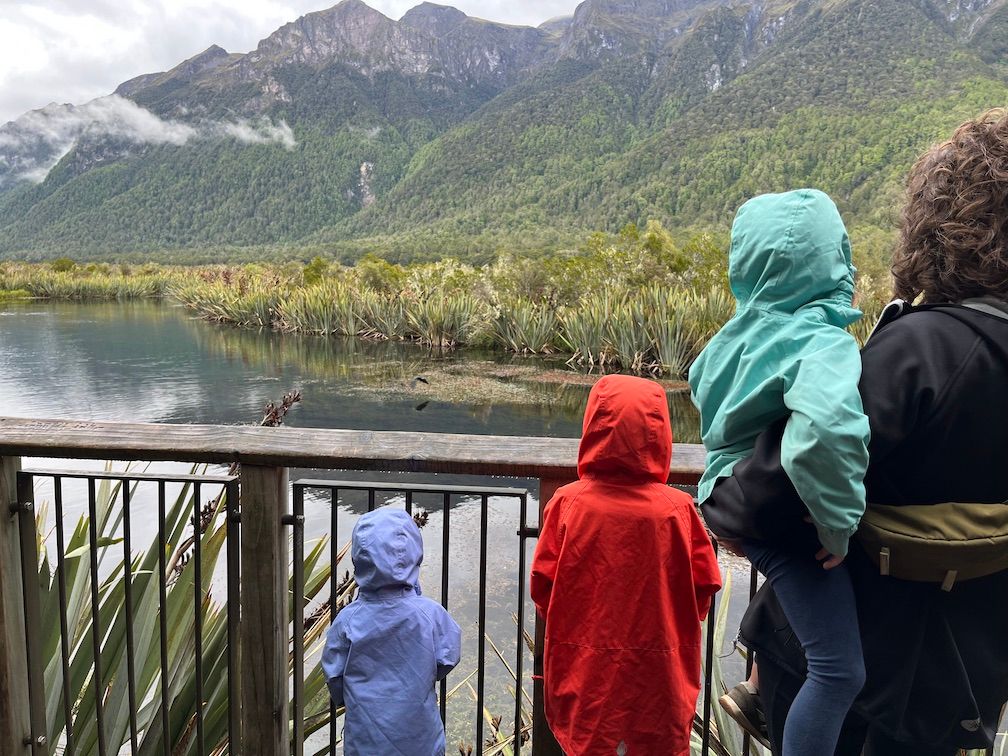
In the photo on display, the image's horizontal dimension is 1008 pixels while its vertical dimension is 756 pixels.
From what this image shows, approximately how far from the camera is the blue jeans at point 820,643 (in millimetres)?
1199

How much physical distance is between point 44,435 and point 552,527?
1.14 metres

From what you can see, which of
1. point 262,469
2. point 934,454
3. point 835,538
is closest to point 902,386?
point 934,454

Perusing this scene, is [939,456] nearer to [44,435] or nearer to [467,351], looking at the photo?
[44,435]

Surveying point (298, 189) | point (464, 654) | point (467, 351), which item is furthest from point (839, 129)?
point (298, 189)

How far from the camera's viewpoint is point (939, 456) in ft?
3.70

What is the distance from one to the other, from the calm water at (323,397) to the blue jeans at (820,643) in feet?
8.02

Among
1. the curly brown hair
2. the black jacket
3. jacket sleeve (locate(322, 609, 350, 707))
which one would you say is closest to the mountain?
the curly brown hair

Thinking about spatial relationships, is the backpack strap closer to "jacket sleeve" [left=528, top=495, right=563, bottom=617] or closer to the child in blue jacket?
"jacket sleeve" [left=528, top=495, right=563, bottom=617]

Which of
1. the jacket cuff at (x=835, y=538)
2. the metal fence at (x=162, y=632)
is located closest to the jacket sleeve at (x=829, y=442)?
the jacket cuff at (x=835, y=538)

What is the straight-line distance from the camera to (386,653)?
1553 millimetres

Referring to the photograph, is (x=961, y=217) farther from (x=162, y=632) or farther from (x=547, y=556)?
(x=162, y=632)

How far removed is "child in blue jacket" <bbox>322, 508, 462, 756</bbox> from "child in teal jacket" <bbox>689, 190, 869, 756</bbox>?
612 millimetres

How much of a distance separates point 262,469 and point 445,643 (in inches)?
21.0

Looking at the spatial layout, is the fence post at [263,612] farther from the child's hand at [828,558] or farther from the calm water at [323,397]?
the calm water at [323,397]
